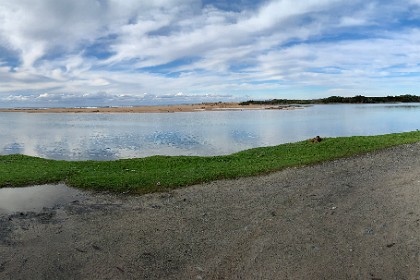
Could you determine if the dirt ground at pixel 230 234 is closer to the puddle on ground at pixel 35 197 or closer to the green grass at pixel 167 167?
the puddle on ground at pixel 35 197

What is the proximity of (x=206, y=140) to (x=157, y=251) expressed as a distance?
3066 cm

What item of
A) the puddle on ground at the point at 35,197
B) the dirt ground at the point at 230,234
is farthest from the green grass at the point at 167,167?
the dirt ground at the point at 230,234

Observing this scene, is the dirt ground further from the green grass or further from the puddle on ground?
the green grass

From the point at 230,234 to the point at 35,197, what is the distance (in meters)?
9.41

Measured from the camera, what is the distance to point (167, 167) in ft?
72.1

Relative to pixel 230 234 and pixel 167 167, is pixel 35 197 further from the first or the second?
pixel 230 234

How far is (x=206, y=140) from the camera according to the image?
4062 centimetres

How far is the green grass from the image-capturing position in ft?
58.4

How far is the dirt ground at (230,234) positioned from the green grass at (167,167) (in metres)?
1.65

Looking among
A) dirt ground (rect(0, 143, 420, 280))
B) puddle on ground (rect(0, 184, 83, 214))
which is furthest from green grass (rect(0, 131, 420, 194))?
dirt ground (rect(0, 143, 420, 280))

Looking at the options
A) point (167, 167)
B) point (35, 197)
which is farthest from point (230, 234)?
point (167, 167)

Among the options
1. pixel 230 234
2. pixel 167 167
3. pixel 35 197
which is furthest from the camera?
pixel 167 167

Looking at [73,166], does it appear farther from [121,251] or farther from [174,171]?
[121,251]

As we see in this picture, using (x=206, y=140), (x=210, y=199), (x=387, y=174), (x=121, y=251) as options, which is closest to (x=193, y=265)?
(x=121, y=251)
